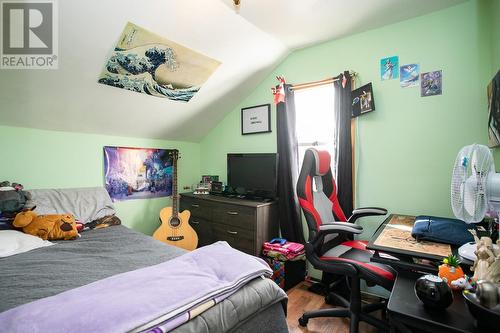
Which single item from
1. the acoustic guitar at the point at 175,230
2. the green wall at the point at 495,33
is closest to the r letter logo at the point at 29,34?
the acoustic guitar at the point at 175,230

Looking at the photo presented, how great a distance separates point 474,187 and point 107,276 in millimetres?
1724

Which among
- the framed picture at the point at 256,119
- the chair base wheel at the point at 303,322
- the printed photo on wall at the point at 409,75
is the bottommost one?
the chair base wheel at the point at 303,322

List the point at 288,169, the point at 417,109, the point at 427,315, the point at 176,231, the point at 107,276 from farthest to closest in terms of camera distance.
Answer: the point at 176,231, the point at 288,169, the point at 417,109, the point at 107,276, the point at 427,315

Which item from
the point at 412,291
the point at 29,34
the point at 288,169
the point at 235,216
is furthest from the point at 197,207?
the point at 412,291

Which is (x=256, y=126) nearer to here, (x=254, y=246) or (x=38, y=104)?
(x=254, y=246)

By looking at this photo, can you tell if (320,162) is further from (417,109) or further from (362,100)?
(417,109)

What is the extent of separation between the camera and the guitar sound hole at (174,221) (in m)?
2.85

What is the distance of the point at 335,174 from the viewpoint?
242cm

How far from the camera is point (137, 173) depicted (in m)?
2.97

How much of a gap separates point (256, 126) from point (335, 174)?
1153 mm

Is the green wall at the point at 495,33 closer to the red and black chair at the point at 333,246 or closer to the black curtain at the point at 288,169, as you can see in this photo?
the red and black chair at the point at 333,246

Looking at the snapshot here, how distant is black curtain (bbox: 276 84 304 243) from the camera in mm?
2600

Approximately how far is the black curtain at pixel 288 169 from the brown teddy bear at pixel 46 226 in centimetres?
190

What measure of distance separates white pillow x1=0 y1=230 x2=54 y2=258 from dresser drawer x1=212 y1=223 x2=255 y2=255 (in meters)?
1.51
